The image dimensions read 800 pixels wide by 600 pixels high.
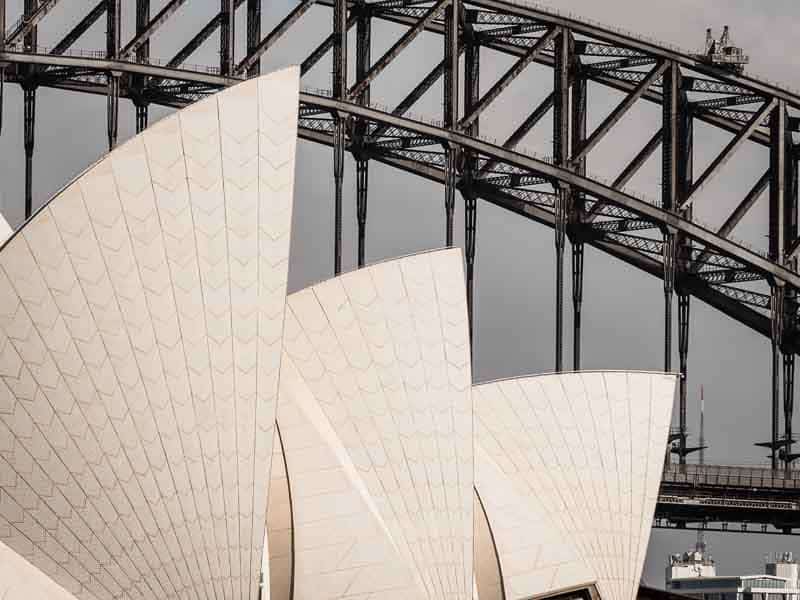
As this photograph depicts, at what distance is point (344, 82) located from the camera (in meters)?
84.9

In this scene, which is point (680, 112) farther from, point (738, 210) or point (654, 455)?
point (654, 455)

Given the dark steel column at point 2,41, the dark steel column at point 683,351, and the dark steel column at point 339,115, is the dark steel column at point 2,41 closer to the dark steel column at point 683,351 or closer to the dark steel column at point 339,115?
Answer: the dark steel column at point 339,115

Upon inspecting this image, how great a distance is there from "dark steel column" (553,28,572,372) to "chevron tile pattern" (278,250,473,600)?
2927cm

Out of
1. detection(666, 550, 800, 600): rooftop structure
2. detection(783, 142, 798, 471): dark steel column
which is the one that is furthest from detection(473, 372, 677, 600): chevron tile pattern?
detection(666, 550, 800, 600): rooftop structure

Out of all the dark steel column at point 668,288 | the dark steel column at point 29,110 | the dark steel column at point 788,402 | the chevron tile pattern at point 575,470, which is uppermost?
the dark steel column at point 29,110

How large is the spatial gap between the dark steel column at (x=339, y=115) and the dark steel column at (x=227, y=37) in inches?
176

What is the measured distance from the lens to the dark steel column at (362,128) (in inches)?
3378

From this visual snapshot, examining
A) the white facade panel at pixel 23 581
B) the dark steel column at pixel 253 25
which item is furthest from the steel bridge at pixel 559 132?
the white facade panel at pixel 23 581

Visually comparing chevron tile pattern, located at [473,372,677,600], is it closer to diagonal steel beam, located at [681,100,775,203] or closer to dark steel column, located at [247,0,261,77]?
diagonal steel beam, located at [681,100,775,203]

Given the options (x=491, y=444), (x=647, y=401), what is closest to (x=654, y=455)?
Answer: (x=647, y=401)

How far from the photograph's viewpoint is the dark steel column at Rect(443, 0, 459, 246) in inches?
3344

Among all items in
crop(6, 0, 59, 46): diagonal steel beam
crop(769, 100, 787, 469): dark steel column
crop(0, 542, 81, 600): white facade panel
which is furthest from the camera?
crop(769, 100, 787, 469): dark steel column

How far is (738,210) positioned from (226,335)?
43.5 m

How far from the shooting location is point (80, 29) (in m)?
84.8
